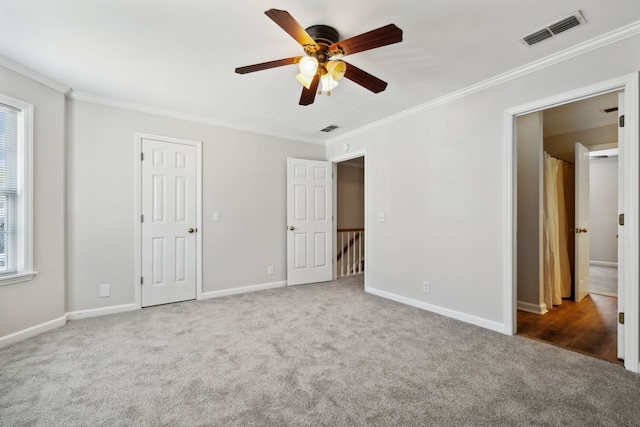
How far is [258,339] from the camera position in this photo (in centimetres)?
266

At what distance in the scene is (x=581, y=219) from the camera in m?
3.87

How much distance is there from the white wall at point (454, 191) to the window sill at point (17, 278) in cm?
389

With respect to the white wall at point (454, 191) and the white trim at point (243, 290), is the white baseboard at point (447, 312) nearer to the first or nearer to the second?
the white wall at point (454, 191)

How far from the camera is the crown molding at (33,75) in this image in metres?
2.55

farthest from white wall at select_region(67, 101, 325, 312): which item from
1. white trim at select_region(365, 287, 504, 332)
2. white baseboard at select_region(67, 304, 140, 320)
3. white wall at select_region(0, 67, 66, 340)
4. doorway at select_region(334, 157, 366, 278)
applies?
white trim at select_region(365, 287, 504, 332)

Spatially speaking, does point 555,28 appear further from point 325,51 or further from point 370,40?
point 325,51

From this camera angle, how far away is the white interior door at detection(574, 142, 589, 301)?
3783 mm

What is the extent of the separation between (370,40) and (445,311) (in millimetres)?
2923

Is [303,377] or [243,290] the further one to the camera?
[243,290]

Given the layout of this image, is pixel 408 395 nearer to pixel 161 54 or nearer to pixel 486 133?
pixel 486 133

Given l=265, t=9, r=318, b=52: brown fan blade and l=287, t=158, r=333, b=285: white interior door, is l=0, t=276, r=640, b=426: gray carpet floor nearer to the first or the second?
l=287, t=158, r=333, b=285: white interior door

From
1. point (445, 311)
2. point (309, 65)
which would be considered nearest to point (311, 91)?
point (309, 65)

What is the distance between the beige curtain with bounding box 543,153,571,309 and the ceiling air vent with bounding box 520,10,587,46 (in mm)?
2004

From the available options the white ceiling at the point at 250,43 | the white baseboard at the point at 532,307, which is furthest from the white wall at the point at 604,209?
the white ceiling at the point at 250,43
